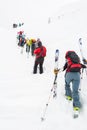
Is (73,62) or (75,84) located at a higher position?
(73,62)

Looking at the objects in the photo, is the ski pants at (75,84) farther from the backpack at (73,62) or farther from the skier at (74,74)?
the backpack at (73,62)

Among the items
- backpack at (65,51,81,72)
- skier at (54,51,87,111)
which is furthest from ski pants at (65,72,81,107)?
backpack at (65,51,81,72)

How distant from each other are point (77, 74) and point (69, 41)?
46.0ft

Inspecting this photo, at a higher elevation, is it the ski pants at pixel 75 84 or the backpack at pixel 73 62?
the backpack at pixel 73 62

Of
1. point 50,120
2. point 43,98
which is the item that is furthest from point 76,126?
point 43,98

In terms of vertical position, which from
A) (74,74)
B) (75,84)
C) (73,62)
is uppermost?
(73,62)

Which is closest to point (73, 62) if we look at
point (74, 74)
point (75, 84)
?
point (74, 74)

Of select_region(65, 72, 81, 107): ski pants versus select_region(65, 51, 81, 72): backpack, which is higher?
select_region(65, 51, 81, 72): backpack

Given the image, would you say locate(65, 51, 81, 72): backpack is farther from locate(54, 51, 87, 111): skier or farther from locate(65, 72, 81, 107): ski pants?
locate(65, 72, 81, 107): ski pants

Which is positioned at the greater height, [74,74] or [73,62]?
[73,62]

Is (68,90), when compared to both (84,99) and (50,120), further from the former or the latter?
(50,120)

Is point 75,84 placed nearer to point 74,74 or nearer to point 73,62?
point 74,74

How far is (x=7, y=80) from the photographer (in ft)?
46.3

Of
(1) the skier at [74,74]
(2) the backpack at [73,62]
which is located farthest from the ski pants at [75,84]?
(2) the backpack at [73,62]
